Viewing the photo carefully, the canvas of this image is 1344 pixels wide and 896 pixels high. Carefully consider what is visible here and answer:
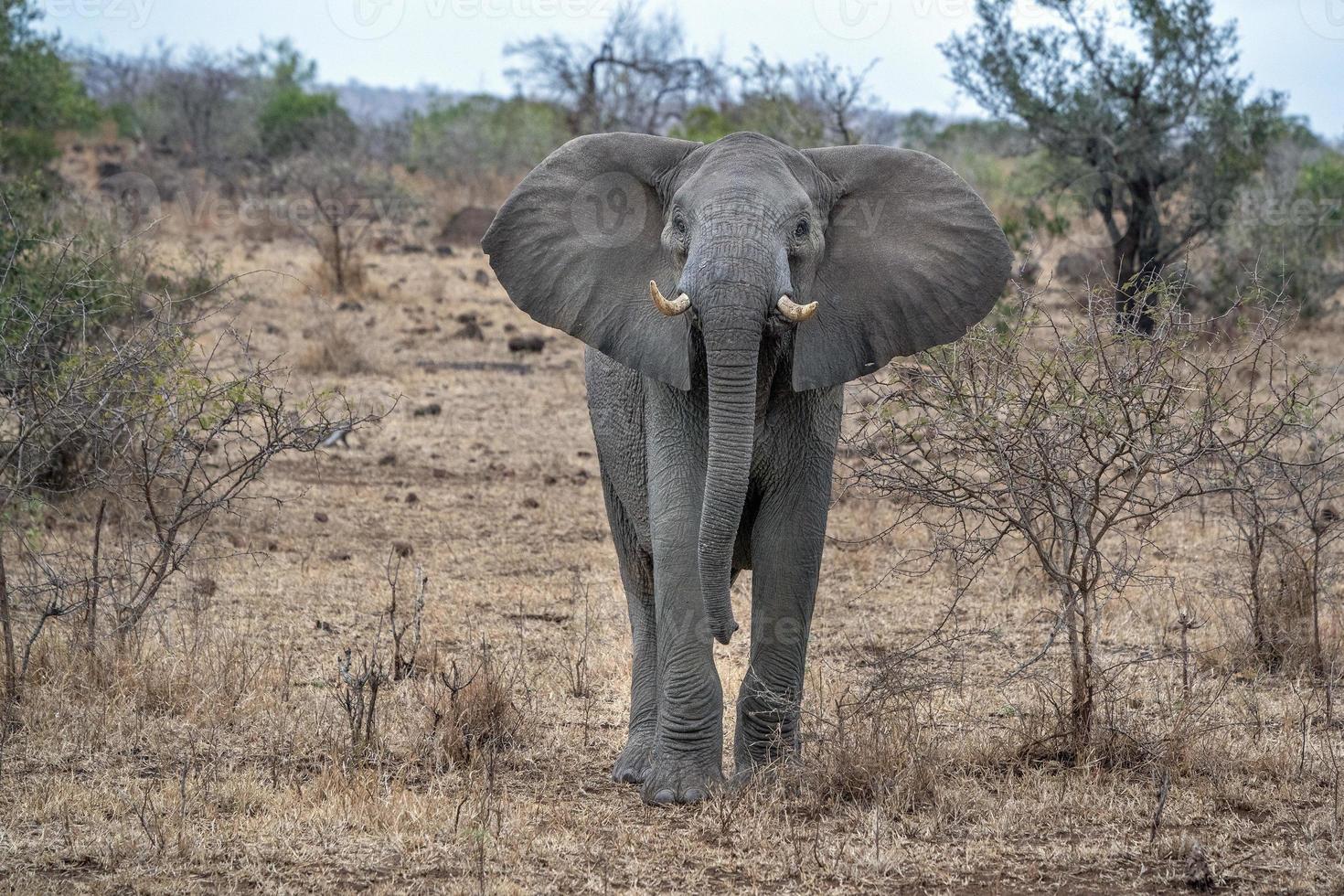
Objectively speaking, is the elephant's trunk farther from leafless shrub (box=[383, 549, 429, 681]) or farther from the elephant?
leafless shrub (box=[383, 549, 429, 681])

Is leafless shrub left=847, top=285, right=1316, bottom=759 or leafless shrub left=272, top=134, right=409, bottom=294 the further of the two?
leafless shrub left=272, top=134, right=409, bottom=294

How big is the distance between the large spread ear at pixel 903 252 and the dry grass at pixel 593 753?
103 cm

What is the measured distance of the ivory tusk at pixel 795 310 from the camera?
4164 millimetres

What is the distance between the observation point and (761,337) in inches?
173

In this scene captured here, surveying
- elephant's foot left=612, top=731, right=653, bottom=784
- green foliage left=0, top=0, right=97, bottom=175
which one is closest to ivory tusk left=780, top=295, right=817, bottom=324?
elephant's foot left=612, top=731, right=653, bottom=784

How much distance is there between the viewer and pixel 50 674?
5.70 m

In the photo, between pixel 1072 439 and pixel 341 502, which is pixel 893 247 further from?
pixel 341 502

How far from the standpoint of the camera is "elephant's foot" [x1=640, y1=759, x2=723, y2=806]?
4.79 metres

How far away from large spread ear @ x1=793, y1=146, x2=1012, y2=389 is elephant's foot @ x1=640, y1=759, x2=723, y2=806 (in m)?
1.41

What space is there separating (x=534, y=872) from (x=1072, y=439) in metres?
2.29

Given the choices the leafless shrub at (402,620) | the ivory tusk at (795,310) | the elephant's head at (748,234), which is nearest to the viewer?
the ivory tusk at (795,310)

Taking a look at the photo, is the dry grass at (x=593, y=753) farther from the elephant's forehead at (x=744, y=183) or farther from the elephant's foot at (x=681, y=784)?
the elephant's forehead at (x=744, y=183)

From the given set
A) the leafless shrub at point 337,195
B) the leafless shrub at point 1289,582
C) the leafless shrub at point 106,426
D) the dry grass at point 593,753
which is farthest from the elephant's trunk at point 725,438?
the leafless shrub at point 337,195

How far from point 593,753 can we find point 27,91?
2049 cm
